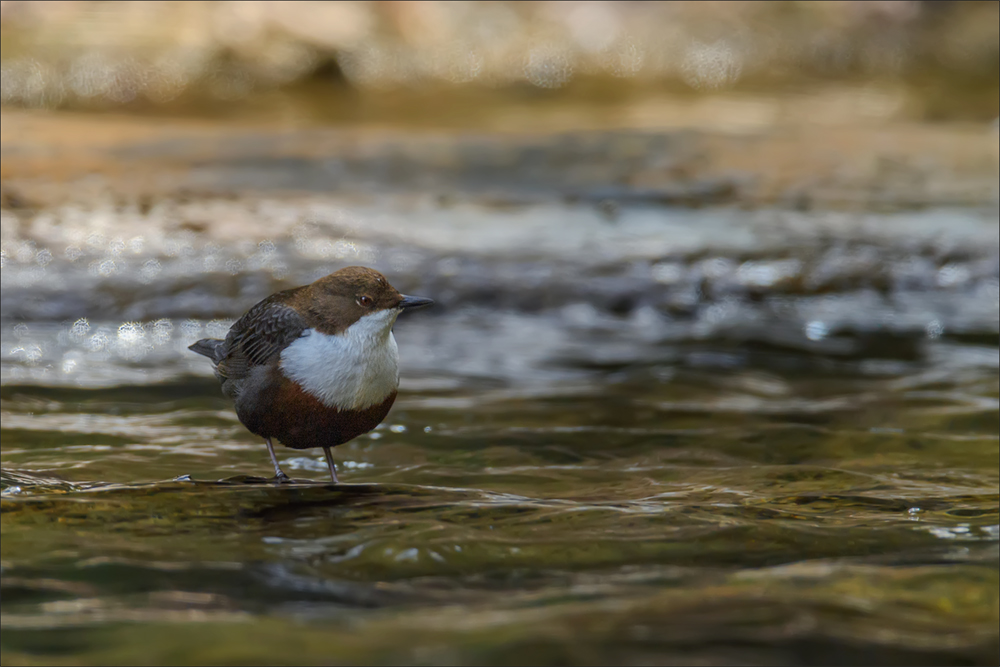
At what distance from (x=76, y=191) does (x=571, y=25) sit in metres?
9.13

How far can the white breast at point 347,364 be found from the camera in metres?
3.07

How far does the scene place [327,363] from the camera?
3096mm

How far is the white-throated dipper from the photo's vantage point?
10.1ft

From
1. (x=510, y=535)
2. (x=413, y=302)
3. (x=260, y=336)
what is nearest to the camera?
(x=510, y=535)

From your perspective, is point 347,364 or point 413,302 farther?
point 413,302

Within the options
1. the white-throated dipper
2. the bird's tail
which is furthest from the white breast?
the bird's tail

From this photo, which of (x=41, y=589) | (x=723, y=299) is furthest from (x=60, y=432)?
(x=723, y=299)

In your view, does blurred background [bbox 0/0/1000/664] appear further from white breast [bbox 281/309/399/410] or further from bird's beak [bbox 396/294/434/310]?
bird's beak [bbox 396/294/434/310]

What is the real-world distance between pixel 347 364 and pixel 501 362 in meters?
2.44

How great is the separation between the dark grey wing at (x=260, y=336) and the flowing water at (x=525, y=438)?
37 centimetres

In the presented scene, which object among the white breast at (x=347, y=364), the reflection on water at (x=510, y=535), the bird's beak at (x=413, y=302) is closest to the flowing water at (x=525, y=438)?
the reflection on water at (x=510, y=535)

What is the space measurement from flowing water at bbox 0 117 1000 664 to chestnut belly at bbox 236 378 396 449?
173 mm

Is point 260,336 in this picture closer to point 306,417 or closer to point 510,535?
point 306,417

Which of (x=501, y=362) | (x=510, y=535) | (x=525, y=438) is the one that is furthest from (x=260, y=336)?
(x=501, y=362)
